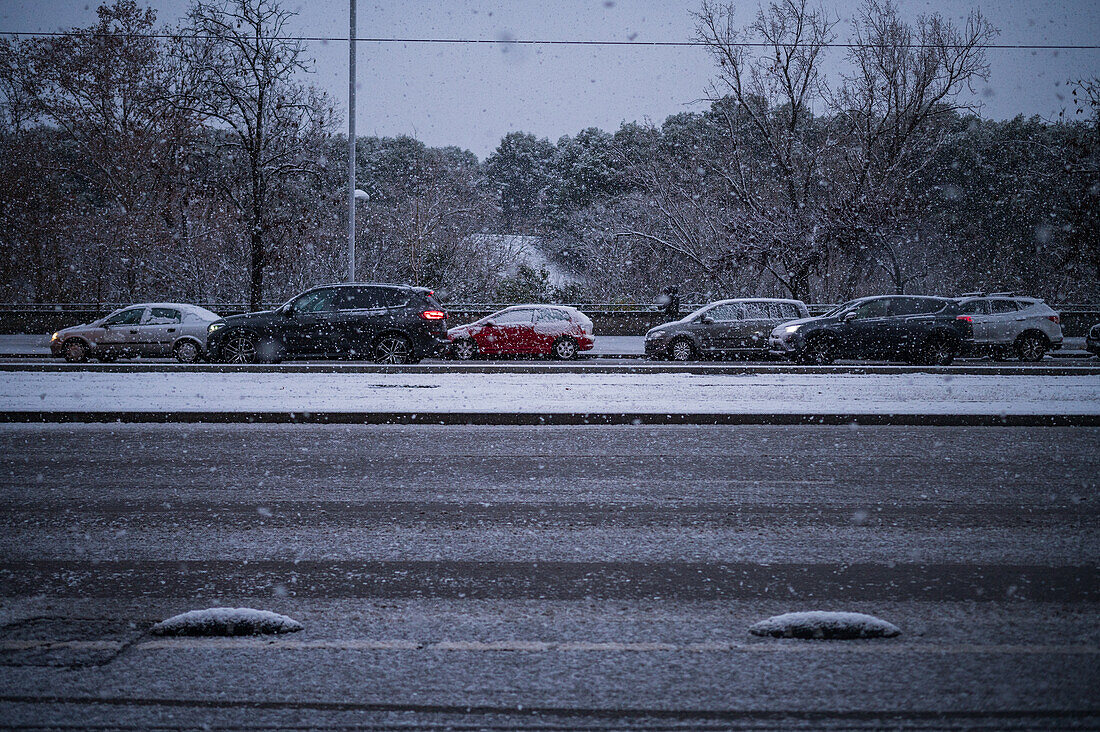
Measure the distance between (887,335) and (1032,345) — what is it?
4.50 meters

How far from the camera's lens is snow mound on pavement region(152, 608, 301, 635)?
13.6ft

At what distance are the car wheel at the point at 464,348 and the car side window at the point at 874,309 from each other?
34.1ft

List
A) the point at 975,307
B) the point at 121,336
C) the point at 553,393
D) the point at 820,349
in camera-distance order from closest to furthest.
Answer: the point at 553,393 → the point at 820,349 → the point at 121,336 → the point at 975,307

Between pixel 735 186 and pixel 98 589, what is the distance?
36.9m

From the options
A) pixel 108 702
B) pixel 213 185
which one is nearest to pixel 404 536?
pixel 108 702

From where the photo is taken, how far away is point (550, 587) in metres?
4.81

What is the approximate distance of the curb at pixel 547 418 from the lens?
37.6ft

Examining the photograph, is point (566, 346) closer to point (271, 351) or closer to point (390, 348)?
point (390, 348)

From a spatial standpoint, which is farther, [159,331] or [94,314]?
[94,314]

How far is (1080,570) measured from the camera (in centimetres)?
512

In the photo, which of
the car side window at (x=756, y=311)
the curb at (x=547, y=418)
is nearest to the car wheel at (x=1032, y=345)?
the car side window at (x=756, y=311)

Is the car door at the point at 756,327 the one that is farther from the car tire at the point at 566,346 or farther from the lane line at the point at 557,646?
the lane line at the point at 557,646

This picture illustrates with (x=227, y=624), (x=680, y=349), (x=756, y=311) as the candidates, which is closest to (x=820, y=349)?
(x=756, y=311)

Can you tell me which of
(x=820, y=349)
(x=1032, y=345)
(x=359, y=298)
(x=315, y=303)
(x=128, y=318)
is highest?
(x=359, y=298)
